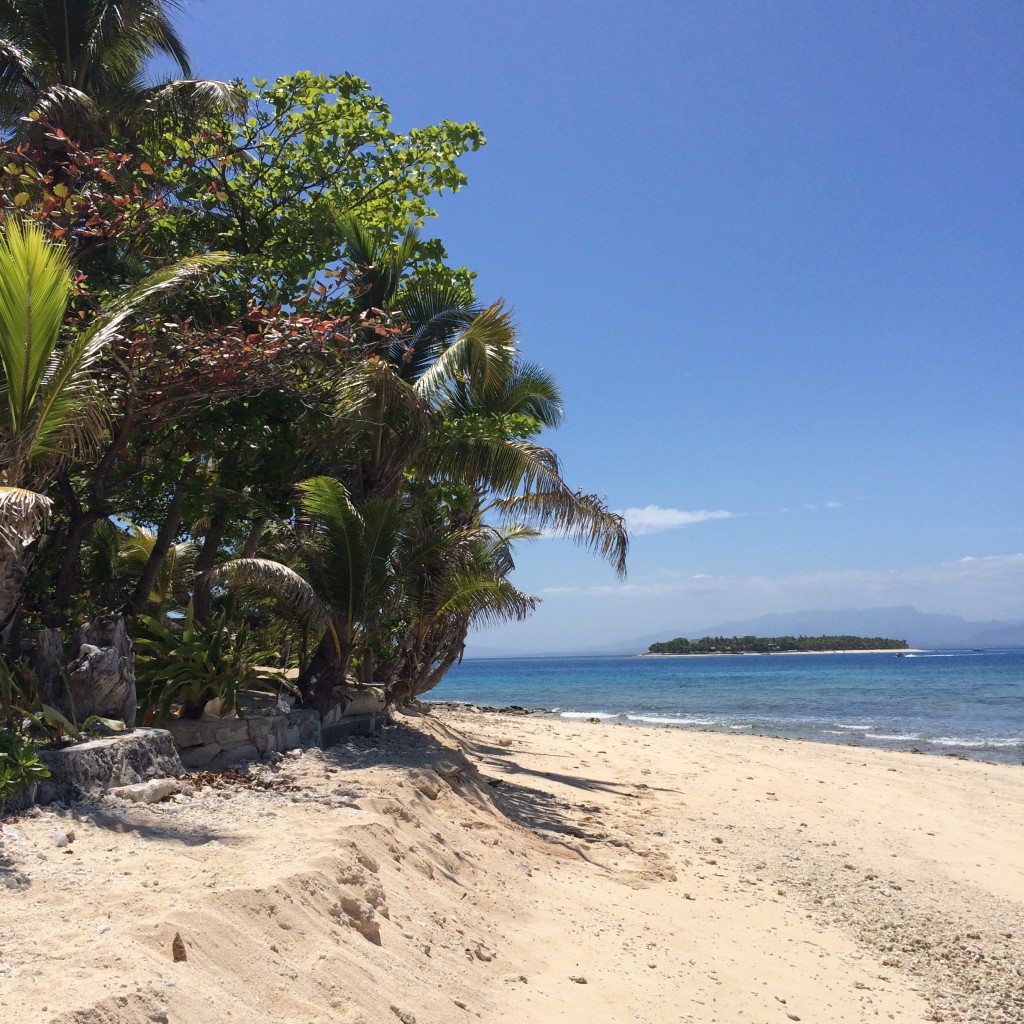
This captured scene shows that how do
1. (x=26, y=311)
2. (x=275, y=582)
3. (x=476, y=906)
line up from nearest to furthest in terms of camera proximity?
(x=26, y=311) → (x=476, y=906) → (x=275, y=582)

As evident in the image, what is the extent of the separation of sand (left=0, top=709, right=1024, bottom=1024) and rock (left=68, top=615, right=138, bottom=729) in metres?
0.88

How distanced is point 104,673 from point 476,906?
Answer: 3009 mm

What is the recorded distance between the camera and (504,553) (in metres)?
14.7

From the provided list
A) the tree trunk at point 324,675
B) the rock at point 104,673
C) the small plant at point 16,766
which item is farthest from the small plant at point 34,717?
the tree trunk at point 324,675

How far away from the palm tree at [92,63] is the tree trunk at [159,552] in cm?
502

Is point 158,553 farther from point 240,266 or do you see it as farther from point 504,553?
Answer: point 504,553

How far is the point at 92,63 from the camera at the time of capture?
476 inches

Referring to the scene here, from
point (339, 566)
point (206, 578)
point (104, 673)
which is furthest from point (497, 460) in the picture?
point (104, 673)

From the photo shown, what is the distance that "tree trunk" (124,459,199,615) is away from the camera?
8469 millimetres

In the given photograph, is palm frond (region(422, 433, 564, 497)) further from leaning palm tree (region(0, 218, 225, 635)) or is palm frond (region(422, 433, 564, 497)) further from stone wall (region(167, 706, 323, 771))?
leaning palm tree (region(0, 218, 225, 635))

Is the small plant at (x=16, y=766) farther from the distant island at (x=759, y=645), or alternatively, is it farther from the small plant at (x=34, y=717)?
the distant island at (x=759, y=645)

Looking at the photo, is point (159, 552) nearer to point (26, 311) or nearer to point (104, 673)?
point (104, 673)

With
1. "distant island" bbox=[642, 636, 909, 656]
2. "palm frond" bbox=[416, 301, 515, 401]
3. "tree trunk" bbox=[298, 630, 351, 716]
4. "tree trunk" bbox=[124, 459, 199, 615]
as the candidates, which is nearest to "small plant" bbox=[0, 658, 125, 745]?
"tree trunk" bbox=[124, 459, 199, 615]

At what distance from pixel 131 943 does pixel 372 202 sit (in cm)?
999
